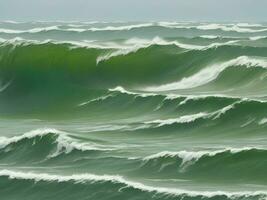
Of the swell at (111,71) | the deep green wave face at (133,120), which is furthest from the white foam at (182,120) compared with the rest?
the swell at (111,71)

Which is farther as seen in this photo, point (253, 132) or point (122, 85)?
point (122, 85)

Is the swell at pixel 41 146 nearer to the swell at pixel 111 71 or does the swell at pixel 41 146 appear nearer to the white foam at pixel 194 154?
the white foam at pixel 194 154

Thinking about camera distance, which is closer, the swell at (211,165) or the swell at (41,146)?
the swell at (211,165)

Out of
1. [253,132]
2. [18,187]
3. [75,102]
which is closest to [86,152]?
[18,187]

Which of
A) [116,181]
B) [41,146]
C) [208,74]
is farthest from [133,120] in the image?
[116,181]

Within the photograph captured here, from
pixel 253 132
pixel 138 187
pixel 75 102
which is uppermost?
pixel 75 102

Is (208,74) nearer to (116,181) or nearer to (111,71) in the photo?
(111,71)

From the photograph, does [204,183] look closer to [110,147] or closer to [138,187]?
[138,187]

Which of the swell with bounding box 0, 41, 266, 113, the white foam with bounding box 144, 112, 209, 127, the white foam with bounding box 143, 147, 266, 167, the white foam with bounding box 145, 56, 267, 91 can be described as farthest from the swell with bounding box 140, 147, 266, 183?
the white foam with bounding box 145, 56, 267, 91
